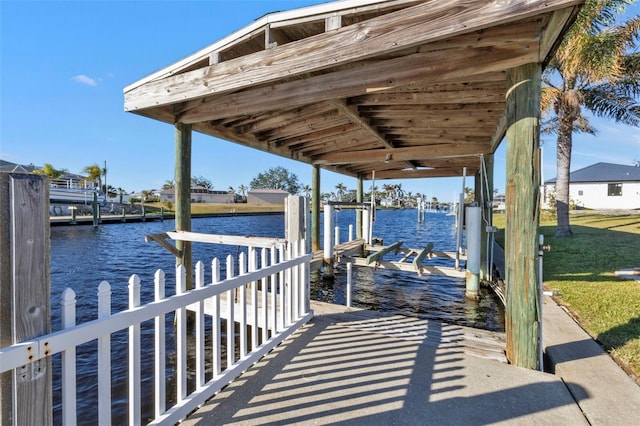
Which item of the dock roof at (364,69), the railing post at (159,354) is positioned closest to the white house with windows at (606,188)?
the dock roof at (364,69)

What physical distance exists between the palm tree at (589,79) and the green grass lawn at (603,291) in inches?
155

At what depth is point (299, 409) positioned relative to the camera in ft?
6.72

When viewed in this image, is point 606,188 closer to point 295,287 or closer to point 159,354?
point 295,287

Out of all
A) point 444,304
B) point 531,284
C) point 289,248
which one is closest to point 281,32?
point 289,248

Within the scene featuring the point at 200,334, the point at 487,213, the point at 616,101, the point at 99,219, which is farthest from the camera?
the point at 99,219

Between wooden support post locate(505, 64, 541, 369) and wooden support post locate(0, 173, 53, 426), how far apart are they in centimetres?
306

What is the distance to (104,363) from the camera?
158cm

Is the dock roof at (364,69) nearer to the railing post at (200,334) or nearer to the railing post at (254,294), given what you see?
the railing post at (254,294)

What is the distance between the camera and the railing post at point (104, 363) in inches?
60.5

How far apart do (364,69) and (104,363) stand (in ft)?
9.77

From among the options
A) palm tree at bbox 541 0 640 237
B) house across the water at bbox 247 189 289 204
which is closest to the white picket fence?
palm tree at bbox 541 0 640 237

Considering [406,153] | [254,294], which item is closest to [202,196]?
[406,153]

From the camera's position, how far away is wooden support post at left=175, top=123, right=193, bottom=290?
4.20 m

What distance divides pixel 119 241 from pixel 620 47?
22.8 meters
